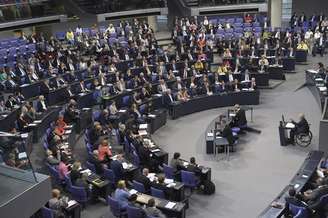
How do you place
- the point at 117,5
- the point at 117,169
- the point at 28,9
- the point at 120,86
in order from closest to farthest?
the point at 117,169 → the point at 120,86 → the point at 28,9 → the point at 117,5

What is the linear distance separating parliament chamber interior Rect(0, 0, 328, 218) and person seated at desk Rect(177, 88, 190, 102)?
0.11 m

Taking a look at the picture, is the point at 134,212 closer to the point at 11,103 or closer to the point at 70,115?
the point at 70,115

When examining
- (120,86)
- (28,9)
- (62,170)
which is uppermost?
(28,9)

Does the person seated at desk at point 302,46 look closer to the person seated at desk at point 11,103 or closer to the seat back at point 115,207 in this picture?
the person seated at desk at point 11,103

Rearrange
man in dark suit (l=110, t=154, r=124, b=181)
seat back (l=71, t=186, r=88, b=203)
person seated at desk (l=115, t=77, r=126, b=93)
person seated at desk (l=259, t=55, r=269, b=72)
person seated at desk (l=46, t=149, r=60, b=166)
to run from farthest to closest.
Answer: person seated at desk (l=259, t=55, r=269, b=72) → person seated at desk (l=115, t=77, r=126, b=93) → person seated at desk (l=46, t=149, r=60, b=166) → man in dark suit (l=110, t=154, r=124, b=181) → seat back (l=71, t=186, r=88, b=203)

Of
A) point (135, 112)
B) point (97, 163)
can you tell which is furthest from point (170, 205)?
point (135, 112)

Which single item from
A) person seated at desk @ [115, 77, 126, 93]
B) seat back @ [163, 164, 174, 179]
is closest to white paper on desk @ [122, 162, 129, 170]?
seat back @ [163, 164, 174, 179]

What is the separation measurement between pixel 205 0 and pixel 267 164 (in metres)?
22.9

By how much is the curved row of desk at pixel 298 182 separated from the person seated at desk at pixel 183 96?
26.2ft

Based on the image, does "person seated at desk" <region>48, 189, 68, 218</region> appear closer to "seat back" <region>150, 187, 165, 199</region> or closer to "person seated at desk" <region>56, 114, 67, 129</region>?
"seat back" <region>150, 187, 165, 199</region>

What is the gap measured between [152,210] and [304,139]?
8.17 metres

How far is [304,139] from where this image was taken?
17.7m

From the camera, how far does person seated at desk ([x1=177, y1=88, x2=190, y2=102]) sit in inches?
858

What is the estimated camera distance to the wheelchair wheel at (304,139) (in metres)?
17.4
